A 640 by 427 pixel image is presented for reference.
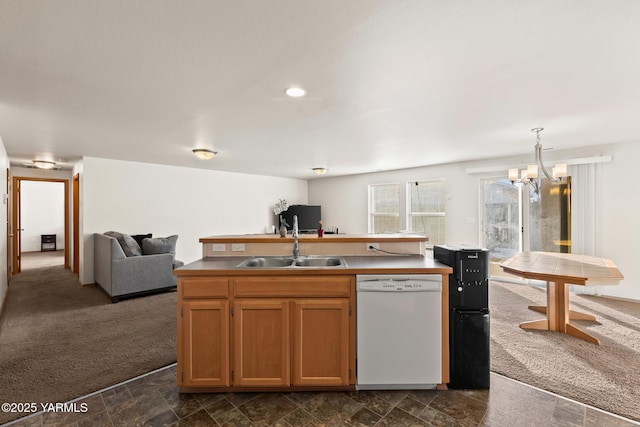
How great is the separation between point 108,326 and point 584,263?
212 inches

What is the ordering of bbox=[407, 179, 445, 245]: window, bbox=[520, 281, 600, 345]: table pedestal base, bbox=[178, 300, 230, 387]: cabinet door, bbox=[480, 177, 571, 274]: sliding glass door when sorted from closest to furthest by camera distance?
1. bbox=[178, 300, 230, 387]: cabinet door
2. bbox=[520, 281, 600, 345]: table pedestal base
3. bbox=[480, 177, 571, 274]: sliding glass door
4. bbox=[407, 179, 445, 245]: window

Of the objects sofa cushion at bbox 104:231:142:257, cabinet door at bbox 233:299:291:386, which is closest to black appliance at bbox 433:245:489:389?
cabinet door at bbox 233:299:291:386

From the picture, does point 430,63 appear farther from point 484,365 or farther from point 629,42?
point 484,365

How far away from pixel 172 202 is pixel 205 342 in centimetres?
475

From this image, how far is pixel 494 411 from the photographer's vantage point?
189 centimetres

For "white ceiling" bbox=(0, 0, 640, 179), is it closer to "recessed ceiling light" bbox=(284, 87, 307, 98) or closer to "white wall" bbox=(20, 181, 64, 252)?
"recessed ceiling light" bbox=(284, 87, 307, 98)

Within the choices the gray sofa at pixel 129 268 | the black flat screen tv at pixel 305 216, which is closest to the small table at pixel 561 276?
the gray sofa at pixel 129 268

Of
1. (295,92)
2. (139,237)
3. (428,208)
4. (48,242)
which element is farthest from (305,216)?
(48,242)

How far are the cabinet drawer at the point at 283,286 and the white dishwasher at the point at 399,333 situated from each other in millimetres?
240

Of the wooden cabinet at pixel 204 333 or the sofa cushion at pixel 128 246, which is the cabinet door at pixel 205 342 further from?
the sofa cushion at pixel 128 246

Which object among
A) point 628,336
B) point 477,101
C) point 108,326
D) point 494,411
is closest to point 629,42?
point 477,101

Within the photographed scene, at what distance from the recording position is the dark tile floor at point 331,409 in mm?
1794

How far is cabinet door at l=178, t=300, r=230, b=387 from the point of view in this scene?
6.72ft

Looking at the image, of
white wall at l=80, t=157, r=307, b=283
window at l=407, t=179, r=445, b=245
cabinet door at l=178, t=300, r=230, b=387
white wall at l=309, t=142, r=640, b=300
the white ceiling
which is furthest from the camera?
window at l=407, t=179, r=445, b=245
